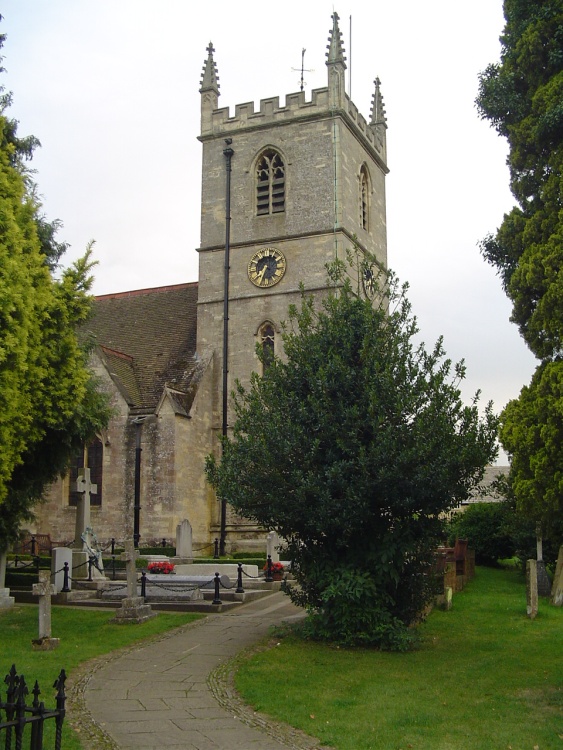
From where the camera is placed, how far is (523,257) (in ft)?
38.3

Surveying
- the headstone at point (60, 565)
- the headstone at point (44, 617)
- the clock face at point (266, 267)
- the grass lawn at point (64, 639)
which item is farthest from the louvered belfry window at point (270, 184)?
the headstone at point (44, 617)

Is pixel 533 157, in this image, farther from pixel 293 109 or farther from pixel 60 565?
pixel 293 109

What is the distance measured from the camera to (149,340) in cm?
3234

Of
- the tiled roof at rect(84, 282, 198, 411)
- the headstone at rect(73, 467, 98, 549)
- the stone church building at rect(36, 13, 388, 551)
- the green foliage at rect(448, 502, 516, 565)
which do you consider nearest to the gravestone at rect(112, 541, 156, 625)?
the headstone at rect(73, 467, 98, 549)

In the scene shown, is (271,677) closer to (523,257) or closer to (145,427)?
(523,257)

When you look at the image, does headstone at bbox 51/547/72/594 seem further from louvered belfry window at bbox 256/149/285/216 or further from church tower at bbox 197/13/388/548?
louvered belfry window at bbox 256/149/285/216

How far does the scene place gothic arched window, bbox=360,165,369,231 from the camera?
32.5 m

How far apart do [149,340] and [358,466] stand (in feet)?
70.4

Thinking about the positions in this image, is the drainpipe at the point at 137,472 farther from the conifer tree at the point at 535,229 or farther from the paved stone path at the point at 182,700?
the conifer tree at the point at 535,229

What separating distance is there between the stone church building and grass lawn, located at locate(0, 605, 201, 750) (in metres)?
11.2

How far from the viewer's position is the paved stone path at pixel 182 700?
25.1 ft

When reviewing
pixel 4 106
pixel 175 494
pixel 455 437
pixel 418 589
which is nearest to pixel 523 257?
pixel 455 437

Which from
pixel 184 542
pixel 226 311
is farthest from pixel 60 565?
pixel 226 311

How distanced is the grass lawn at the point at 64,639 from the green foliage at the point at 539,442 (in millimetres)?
6486
